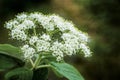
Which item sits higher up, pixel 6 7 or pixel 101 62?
pixel 6 7

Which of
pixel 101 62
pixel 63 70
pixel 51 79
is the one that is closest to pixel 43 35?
pixel 63 70

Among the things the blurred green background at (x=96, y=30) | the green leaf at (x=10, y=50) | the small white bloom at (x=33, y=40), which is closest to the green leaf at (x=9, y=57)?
the green leaf at (x=10, y=50)

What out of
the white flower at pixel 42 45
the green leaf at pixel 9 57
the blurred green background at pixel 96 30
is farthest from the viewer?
the blurred green background at pixel 96 30

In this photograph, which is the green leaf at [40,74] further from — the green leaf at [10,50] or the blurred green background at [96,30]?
the blurred green background at [96,30]

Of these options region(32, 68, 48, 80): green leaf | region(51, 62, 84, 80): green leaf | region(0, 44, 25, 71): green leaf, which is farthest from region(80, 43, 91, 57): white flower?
region(0, 44, 25, 71): green leaf

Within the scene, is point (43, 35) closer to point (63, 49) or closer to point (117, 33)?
point (63, 49)

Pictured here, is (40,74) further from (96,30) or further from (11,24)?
(96,30)
